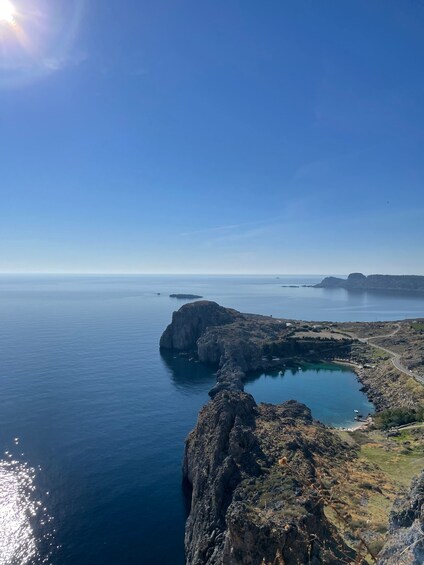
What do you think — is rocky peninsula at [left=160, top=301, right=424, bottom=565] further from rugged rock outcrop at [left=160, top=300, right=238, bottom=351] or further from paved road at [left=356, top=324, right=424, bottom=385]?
rugged rock outcrop at [left=160, top=300, right=238, bottom=351]

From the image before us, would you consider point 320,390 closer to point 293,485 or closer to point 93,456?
point 93,456

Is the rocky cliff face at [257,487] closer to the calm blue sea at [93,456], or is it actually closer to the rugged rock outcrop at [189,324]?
the calm blue sea at [93,456]

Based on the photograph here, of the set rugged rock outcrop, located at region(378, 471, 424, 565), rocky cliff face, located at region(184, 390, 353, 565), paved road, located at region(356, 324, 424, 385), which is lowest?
paved road, located at region(356, 324, 424, 385)

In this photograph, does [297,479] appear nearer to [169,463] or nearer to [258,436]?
[258,436]

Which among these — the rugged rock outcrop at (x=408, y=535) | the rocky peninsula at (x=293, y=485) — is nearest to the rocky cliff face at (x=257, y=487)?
the rocky peninsula at (x=293, y=485)

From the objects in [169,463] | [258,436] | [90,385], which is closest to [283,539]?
[258,436]

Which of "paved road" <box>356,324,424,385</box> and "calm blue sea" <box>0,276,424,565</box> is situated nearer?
"calm blue sea" <box>0,276,424,565</box>

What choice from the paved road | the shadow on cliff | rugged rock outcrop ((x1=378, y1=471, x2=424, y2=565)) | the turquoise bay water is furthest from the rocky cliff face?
the paved road

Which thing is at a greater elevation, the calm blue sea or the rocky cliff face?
the rocky cliff face
